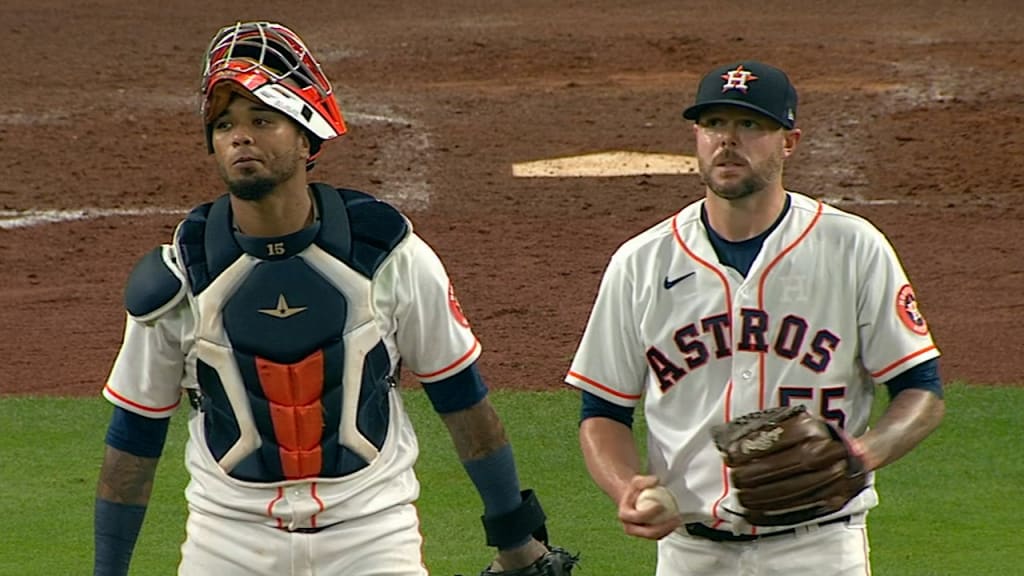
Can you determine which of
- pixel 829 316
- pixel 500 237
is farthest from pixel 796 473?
pixel 500 237

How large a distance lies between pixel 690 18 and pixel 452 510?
40.3ft

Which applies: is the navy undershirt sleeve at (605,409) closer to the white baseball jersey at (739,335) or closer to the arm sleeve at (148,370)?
the white baseball jersey at (739,335)

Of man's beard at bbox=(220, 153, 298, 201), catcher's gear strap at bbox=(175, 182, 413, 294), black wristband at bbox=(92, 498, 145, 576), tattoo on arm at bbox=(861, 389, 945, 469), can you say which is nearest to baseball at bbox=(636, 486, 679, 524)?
tattoo on arm at bbox=(861, 389, 945, 469)

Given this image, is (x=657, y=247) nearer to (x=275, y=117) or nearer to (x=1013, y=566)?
(x=275, y=117)

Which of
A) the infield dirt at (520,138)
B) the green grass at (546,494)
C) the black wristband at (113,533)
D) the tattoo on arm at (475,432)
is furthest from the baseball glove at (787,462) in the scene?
the infield dirt at (520,138)

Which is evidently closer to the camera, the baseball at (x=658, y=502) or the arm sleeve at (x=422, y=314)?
the baseball at (x=658, y=502)

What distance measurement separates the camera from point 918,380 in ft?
12.9

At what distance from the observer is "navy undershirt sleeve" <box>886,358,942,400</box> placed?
3.93 m

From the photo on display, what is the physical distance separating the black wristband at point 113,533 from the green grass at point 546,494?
9.00 ft

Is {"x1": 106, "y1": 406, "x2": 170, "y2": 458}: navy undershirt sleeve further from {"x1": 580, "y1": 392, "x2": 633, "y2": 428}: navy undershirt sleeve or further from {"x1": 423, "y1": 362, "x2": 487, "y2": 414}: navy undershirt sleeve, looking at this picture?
{"x1": 580, "y1": 392, "x2": 633, "y2": 428}: navy undershirt sleeve

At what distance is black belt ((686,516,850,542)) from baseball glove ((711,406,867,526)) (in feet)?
0.73

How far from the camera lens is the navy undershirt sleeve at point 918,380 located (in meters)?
3.93

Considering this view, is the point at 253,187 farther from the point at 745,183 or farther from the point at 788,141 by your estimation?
the point at 788,141

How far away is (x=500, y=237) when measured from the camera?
11750 mm
